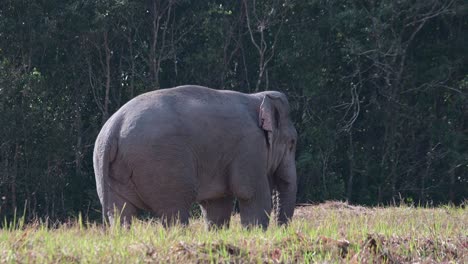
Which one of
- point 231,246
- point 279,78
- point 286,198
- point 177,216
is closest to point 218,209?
point 286,198

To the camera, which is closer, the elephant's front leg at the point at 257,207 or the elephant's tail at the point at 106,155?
the elephant's tail at the point at 106,155

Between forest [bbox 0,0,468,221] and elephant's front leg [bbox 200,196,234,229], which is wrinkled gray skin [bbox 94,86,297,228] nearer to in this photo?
elephant's front leg [bbox 200,196,234,229]

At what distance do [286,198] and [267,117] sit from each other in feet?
3.78

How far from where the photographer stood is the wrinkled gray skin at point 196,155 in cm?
1096

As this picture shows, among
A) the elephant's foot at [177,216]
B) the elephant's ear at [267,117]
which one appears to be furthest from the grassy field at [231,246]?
the elephant's ear at [267,117]

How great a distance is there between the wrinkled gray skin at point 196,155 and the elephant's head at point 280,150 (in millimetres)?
12

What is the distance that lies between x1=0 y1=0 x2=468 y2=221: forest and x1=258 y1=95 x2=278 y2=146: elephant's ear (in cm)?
1056

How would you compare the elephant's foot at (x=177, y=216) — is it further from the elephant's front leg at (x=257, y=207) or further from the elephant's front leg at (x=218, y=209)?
the elephant's front leg at (x=218, y=209)

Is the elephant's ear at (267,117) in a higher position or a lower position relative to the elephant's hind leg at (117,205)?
higher

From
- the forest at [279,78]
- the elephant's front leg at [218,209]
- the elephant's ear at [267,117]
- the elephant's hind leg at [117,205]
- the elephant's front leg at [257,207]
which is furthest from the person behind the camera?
the forest at [279,78]

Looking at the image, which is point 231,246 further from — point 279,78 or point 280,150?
point 279,78

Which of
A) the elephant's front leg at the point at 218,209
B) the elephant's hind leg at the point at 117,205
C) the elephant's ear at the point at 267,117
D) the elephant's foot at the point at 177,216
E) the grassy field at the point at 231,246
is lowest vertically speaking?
the elephant's front leg at the point at 218,209

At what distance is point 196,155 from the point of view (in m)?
11.5

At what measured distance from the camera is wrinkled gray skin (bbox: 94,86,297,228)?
11.0m
